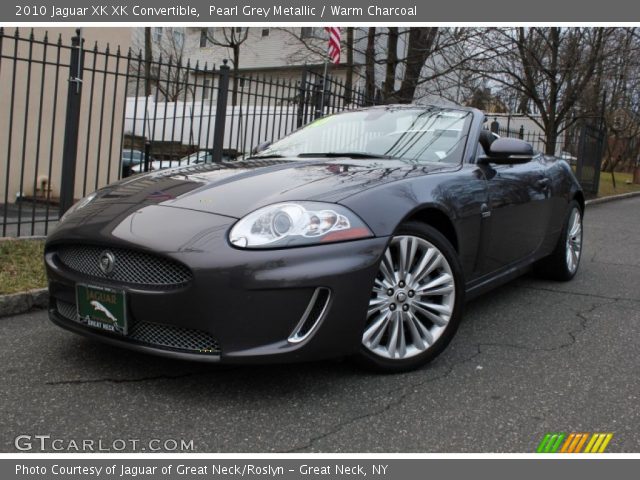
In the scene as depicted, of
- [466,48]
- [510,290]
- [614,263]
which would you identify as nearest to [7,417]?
[510,290]

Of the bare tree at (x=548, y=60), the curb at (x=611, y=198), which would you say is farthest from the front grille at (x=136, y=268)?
the curb at (x=611, y=198)

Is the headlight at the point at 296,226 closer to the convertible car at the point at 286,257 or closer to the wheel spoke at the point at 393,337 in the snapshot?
the convertible car at the point at 286,257

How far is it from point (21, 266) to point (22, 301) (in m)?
0.68

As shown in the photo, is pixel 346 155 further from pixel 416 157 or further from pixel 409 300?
pixel 409 300

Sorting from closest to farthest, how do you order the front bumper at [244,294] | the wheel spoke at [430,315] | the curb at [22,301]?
the front bumper at [244,294] → the wheel spoke at [430,315] → the curb at [22,301]

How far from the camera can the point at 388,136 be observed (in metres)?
3.99

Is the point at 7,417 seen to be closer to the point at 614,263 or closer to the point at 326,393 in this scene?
the point at 326,393

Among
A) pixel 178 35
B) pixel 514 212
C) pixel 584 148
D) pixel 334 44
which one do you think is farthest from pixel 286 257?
pixel 178 35

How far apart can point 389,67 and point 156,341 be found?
11831 millimetres

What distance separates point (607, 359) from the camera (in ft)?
11.0

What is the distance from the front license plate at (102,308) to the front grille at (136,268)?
7cm

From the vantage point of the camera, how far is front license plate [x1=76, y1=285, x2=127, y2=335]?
2.59 meters

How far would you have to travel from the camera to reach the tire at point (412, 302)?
283 cm

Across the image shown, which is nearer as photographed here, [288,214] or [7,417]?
[7,417]
